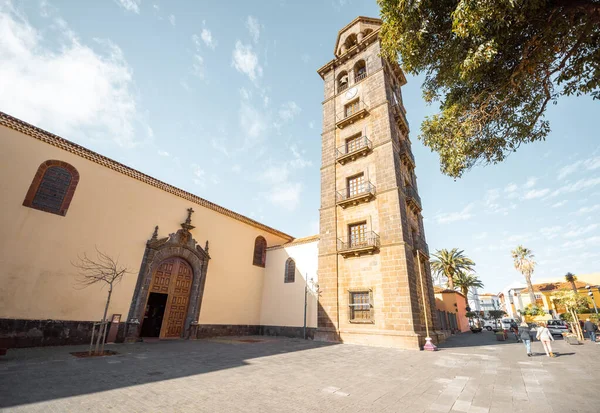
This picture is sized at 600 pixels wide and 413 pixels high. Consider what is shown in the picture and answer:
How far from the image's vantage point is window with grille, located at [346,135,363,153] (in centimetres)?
1689

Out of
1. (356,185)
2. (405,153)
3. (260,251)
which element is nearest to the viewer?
(356,185)

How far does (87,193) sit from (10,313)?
17.0 feet

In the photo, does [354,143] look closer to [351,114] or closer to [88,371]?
[351,114]

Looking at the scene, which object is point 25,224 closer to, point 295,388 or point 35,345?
point 35,345

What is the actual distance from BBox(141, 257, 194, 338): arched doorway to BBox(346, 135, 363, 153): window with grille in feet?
42.5

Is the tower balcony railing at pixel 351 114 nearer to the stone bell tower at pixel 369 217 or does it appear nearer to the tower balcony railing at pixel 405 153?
the stone bell tower at pixel 369 217

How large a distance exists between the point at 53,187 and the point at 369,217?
50.0ft

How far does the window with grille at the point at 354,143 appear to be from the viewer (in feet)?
55.4

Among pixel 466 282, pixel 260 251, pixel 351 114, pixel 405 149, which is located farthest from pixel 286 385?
pixel 466 282

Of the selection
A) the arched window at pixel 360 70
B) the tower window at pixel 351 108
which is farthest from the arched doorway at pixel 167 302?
the arched window at pixel 360 70

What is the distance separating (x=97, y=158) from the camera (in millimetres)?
12281

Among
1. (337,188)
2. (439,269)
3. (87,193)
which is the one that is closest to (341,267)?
(337,188)

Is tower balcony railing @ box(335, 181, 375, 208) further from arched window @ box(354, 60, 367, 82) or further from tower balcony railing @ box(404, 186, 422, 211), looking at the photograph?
arched window @ box(354, 60, 367, 82)

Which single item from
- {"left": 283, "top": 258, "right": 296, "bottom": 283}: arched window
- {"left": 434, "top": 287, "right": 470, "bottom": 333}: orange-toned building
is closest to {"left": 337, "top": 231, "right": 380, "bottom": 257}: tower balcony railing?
{"left": 283, "top": 258, "right": 296, "bottom": 283}: arched window
